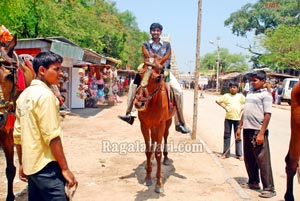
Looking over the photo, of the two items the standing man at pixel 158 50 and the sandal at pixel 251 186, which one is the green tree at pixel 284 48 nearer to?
the standing man at pixel 158 50

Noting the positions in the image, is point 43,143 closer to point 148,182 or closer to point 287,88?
point 148,182

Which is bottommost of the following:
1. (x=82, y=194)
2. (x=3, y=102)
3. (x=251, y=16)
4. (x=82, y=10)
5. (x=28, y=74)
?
(x=82, y=194)

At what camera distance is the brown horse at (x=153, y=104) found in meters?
4.93

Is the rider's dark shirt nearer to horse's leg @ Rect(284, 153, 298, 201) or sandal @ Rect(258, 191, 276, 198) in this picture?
horse's leg @ Rect(284, 153, 298, 201)

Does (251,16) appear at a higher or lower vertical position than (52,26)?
higher

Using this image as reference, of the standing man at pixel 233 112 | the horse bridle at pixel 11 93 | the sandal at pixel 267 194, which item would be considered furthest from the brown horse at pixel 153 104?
the standing man at pixel 233 112

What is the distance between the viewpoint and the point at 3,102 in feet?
14.1

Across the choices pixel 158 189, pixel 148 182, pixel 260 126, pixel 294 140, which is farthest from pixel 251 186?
pixel 148 182

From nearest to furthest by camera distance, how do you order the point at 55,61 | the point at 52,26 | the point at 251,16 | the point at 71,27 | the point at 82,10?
the point at 55,61, the point at 52,26, the point at 71,27, the point at 82,10, the point at 251,16

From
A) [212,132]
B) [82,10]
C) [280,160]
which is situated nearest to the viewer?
[280,160]

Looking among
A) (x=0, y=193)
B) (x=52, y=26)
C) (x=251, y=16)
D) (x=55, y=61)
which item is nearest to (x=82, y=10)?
(x=52, y=26)

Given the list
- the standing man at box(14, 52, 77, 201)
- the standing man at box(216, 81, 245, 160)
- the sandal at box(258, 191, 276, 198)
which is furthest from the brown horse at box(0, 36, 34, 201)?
the standing man at box(216, 81, 245, 160)

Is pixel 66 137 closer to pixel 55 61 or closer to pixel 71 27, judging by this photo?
pixel 55 61

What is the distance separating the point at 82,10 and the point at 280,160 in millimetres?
15559
